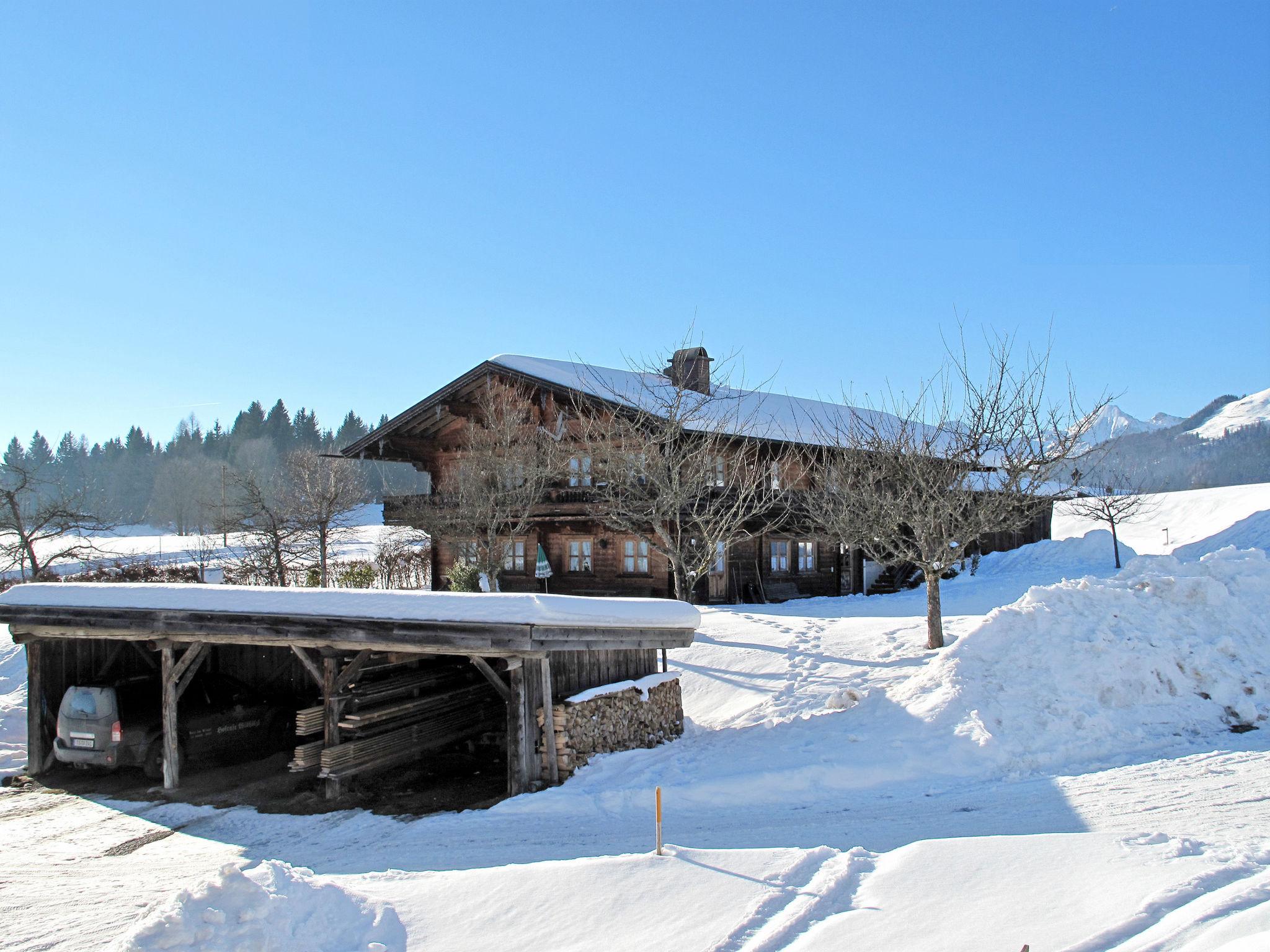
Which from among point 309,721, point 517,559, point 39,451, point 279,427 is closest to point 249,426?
point 279,427

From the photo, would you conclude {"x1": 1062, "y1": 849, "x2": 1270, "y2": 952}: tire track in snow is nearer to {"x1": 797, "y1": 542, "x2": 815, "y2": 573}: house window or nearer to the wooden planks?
the wooden planks

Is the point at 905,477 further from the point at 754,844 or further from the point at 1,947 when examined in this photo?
the point at 1,947

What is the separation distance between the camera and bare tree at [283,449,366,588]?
100 feet

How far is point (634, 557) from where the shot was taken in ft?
88.3

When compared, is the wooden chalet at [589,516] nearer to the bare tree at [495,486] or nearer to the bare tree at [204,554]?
the bare tree at [495,486]

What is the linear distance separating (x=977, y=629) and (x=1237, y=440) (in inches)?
7172

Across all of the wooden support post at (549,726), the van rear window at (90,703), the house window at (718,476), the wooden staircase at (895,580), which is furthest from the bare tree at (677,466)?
the van rear window at (90,703)

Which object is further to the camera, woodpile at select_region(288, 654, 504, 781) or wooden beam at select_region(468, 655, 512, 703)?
woodpile at select_region(288, 654, 504, 781)

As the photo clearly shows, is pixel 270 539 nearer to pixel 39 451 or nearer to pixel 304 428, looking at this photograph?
pixel 304 428

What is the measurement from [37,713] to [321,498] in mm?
18476

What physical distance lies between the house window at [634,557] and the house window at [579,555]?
4.34ft

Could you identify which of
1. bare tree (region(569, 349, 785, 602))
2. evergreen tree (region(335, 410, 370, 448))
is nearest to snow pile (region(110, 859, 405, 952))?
bare tree (region(569, 349, 785, 602))

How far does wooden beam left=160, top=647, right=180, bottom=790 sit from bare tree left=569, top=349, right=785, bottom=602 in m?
9.71

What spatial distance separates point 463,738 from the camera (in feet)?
45.9
